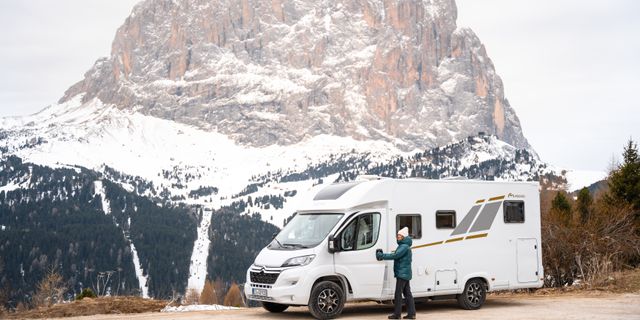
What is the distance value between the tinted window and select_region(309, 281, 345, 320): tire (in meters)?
3.54

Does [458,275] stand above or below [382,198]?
below

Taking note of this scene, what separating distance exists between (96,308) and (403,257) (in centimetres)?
876

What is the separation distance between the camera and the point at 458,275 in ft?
60.6

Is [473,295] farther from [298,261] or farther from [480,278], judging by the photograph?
[298,261]

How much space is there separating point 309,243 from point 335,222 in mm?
842

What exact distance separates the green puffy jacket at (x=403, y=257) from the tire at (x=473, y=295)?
3045 mm

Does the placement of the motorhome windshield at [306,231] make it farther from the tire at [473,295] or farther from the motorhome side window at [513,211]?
the motorhome side window at [513,211]

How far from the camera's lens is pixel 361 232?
17.1 meters

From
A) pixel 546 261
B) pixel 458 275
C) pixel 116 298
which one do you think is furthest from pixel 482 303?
pixel 116 298

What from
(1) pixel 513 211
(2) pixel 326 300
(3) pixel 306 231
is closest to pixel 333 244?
(3) pixel 306 231

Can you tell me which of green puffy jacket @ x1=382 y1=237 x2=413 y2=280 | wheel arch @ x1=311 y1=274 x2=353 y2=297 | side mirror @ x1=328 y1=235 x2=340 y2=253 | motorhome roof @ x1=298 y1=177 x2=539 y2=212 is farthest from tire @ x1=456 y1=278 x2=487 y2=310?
side mirror @ x1=328 y1=235 x2=340 y2=253

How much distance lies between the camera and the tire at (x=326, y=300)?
16.1 metres

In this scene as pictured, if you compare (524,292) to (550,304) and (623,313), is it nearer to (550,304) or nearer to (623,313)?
(550,304)

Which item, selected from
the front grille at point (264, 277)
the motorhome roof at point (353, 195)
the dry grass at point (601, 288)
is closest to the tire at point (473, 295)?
the motorhome roof at point (353, 195)
